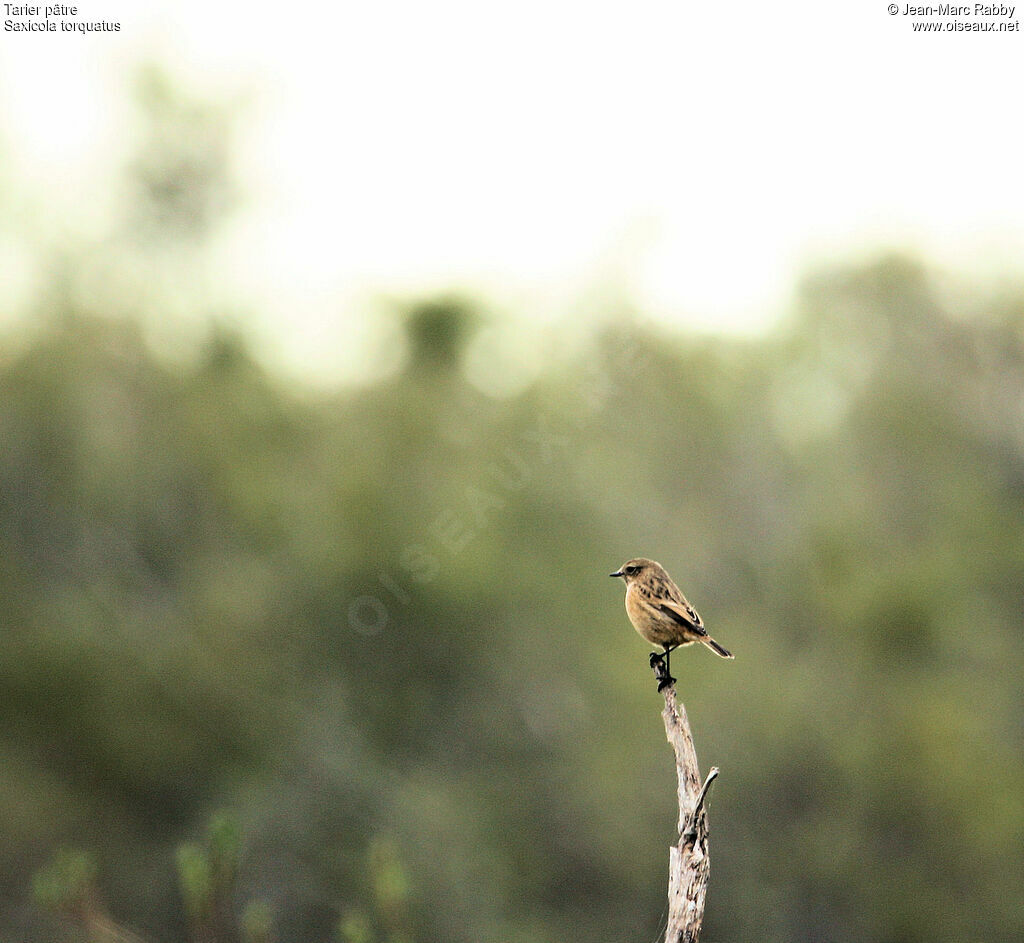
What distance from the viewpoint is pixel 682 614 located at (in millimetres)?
6664

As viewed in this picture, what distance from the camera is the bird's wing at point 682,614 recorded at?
6.62m

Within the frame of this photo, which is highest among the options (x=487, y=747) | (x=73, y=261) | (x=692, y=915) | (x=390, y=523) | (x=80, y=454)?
(x=73, y=261)

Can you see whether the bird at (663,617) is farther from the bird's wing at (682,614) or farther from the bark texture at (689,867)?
the bark texture at (689,867)

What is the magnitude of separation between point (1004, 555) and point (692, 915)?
731 inches

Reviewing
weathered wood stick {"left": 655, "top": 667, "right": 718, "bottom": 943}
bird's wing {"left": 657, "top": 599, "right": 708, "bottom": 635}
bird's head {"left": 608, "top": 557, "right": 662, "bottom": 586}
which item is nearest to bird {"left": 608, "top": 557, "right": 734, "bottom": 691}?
bird's wing {"left": 657, "top": 599, "right": 708, "bottom": 635}

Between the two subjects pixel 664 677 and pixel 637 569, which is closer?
pixel 664 677

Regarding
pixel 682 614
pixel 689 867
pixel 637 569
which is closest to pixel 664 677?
pixel 682 614

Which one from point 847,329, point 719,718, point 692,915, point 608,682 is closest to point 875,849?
point 719,718

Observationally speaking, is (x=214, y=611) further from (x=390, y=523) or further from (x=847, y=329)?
(x=847, y=329)

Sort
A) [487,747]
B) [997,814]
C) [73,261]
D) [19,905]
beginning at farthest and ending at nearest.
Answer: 1. [487,747]
2. [73,261]
3. [997,814]
4. [19,905]

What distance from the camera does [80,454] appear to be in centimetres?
2011

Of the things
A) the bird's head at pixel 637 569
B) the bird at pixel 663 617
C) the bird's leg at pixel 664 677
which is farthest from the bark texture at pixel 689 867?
the bird's head at pixel 637 569

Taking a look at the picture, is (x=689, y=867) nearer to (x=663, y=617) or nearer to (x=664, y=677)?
(x=664, y=677)

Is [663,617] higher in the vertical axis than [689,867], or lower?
higher
